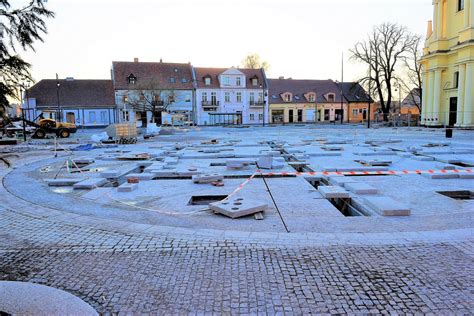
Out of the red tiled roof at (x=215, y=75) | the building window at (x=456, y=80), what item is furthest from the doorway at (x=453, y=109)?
the red tiled roof at (x=215, y=75)

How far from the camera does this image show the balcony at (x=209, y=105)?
7088 cm

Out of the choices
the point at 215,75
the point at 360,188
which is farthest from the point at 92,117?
the point at 360,188

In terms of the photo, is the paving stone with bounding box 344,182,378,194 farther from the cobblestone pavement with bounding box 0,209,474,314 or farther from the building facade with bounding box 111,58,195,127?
the building facade with bounding box 111,58,195,127

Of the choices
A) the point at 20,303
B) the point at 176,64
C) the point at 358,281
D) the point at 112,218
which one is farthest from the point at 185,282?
the point at 176,64

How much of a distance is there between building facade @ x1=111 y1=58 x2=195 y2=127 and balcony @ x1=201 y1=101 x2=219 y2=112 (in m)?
2.03

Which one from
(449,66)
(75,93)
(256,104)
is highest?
(449,66)

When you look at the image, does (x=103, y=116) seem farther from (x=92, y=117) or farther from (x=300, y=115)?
(x=300, y=115)

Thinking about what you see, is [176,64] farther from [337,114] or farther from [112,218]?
[112,218]

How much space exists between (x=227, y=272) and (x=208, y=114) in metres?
66.9

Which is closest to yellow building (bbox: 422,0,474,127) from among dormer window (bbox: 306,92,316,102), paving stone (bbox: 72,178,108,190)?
dormer window (bbox: 306,92,316,102)

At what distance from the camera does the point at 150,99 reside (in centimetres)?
6350

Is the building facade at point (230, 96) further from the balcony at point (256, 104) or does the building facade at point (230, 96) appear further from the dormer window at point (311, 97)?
the dormer window at point (311, 97)

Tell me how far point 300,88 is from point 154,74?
2998 cm

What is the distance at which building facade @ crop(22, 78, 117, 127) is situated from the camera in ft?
207
